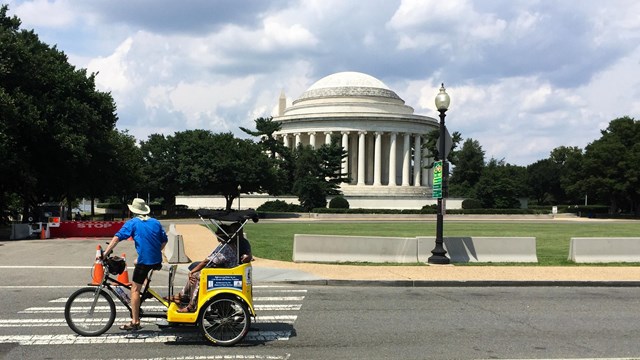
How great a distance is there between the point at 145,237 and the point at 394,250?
39.6 ft

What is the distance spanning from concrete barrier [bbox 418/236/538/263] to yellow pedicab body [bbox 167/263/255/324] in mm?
12112

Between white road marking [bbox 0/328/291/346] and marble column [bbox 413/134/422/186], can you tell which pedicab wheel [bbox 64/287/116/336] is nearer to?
white road marking [bbox 0/328/291/346]

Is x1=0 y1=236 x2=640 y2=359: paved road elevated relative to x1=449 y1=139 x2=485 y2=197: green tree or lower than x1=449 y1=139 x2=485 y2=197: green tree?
lower

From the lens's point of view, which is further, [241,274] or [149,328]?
[149,328]

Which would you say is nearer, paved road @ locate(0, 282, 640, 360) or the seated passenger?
paved road @ locate(0, 282, 640, 360)

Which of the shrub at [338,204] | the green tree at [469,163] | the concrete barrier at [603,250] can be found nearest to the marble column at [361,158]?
the green tree at [469,163]

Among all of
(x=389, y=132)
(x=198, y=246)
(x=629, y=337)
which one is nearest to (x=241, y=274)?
(x=629, y=337)

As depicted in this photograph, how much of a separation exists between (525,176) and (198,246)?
99.6m

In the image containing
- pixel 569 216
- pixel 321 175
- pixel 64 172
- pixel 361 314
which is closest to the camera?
pixel 361 314

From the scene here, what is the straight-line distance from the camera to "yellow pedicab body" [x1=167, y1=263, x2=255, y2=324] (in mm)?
8477

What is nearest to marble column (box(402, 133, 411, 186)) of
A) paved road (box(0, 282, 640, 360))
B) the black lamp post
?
the black lamp post

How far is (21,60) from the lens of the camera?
108 feet

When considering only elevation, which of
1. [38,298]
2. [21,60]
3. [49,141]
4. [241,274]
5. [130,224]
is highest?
[21,60]

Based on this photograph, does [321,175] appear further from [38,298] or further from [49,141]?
[38,298]
